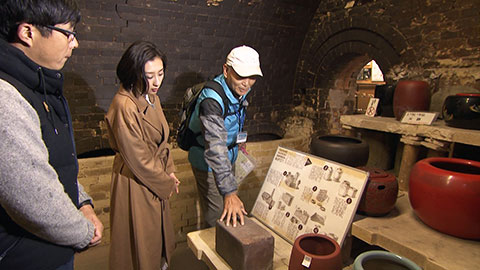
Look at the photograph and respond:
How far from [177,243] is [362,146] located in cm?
264

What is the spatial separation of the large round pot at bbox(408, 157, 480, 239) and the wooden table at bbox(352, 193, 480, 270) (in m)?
0.06

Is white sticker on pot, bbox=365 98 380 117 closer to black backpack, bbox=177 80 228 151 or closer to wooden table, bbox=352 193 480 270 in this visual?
wooden table, bbox=352 193 480 270

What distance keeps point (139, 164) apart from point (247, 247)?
823 mm

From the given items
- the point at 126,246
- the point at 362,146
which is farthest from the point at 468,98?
the point at 126,246

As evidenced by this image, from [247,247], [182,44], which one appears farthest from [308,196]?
[182,44]

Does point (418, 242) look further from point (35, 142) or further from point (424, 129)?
point (35, 142)

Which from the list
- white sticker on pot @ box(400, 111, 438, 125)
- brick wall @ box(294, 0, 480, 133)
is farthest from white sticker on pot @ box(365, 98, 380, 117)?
brick wall @ box(294, 0, 480, 133)

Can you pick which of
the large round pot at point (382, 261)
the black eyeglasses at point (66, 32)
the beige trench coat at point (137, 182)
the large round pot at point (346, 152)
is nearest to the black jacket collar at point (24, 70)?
the black eyeglasses at point (66, 32)

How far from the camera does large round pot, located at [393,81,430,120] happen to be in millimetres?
2586

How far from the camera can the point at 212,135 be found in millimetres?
1709

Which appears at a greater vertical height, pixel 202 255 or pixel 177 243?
pixel 202 255

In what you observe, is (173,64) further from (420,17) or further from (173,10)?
(420,17)

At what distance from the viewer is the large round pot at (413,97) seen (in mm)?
2586

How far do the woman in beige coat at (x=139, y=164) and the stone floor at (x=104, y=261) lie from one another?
3.75 ft
